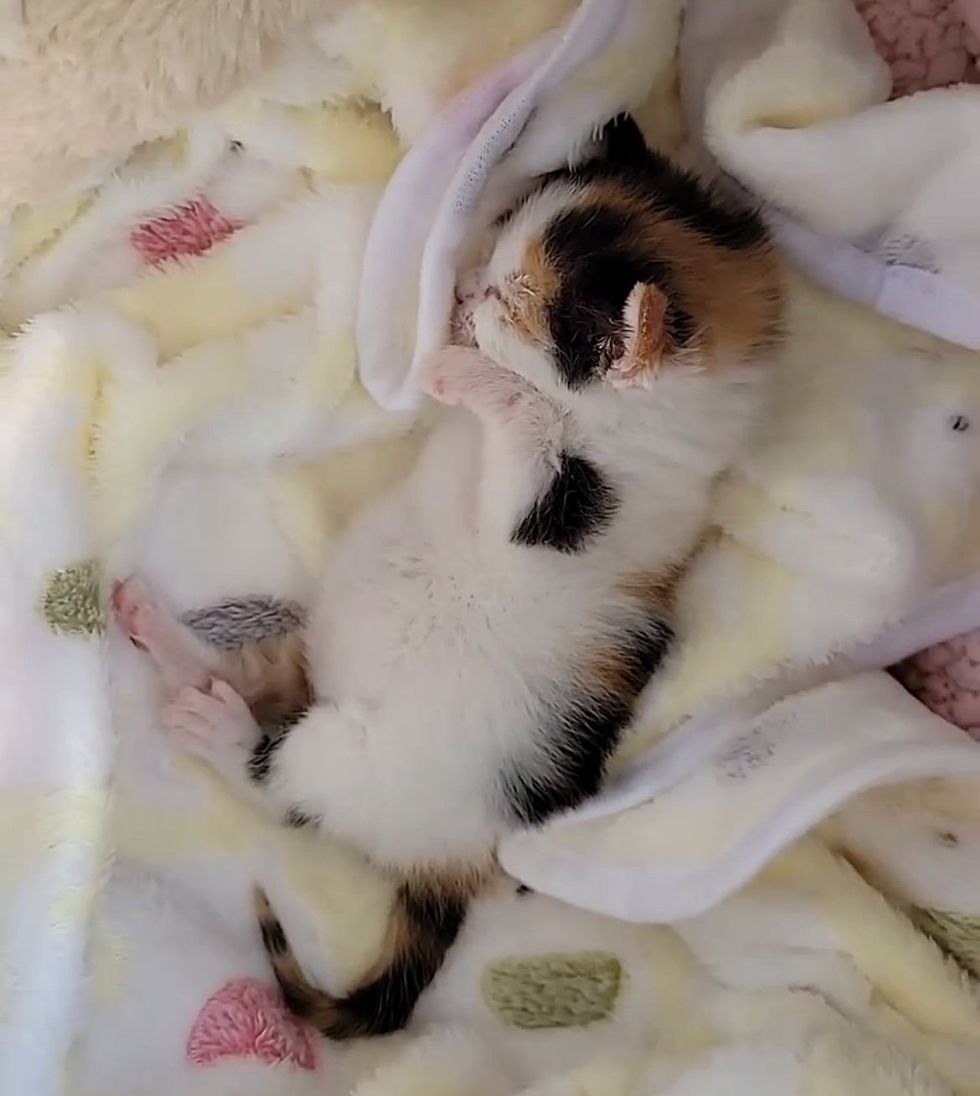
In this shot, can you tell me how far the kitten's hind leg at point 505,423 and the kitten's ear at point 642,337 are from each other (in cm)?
9

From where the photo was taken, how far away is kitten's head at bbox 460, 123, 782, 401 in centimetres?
109

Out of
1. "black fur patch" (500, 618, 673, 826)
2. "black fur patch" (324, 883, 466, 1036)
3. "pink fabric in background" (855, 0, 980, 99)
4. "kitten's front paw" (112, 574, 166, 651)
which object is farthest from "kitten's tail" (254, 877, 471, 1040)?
"pink fabric in background" (855, 0, 980, 99)

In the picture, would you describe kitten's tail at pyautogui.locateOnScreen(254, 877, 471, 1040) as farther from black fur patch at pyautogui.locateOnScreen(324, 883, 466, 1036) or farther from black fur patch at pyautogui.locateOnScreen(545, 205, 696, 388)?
black fur patch at pyautogui.locateOnScreen(545, 205, 696, 388)

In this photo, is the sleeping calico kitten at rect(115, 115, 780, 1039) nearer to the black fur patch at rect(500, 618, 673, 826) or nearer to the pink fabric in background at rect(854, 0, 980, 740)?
the black fur patch at rect(500, 618, 673, 826)

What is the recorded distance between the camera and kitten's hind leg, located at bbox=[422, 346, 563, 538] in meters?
1.11

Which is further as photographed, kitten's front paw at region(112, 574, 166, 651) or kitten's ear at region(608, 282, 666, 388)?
kitten's front paw at region(112, 574, 166, 651)

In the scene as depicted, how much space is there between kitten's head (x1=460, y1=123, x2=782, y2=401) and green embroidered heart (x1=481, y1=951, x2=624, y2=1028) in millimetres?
470

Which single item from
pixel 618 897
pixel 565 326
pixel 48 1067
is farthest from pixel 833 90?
pixel 48 1067

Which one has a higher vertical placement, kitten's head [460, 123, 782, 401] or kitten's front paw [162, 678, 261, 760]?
kitten's head [460, 123, 782, 401]

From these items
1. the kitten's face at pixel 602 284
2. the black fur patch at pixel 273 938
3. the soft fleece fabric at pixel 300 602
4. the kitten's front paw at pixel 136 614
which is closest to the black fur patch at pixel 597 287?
the kitten's face at pixel 602 284

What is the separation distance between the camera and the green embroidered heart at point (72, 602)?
3.72 ft

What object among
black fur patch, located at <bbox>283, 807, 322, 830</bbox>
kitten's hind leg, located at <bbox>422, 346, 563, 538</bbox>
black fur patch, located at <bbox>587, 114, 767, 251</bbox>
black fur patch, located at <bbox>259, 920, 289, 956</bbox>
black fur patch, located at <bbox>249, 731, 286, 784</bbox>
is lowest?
black fur patch, located at <bbox>259, 920, 289, 956</bbox>

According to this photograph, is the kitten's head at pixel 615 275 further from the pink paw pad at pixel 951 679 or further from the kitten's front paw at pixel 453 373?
the pink paw pad at pixel 951 679

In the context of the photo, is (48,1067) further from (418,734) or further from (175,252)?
(175,252)
